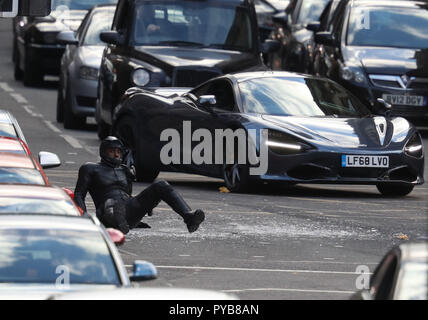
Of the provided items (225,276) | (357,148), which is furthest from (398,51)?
(225,276)

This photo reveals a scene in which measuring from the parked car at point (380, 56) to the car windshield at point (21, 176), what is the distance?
38.3 feet

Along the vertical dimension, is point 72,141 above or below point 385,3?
below

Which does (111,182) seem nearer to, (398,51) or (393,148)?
(393,148)

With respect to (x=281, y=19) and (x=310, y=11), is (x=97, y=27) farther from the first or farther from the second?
(x=310, y=11)

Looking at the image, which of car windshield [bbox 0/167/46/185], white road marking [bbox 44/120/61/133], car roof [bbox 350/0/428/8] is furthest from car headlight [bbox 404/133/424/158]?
white road marking [bbox 44/120/61/133]

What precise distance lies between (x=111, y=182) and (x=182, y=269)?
184 centimetres

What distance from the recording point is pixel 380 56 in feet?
79.4

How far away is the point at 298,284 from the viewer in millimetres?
11898

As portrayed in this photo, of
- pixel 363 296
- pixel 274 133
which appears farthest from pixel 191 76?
pixel 363 296

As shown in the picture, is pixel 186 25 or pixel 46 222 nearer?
pixel 46 222

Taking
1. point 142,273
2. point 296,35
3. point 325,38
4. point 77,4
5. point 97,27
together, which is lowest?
point 77,4

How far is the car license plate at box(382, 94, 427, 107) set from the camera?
2409 centimetres

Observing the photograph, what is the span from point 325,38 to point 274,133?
7.37m
